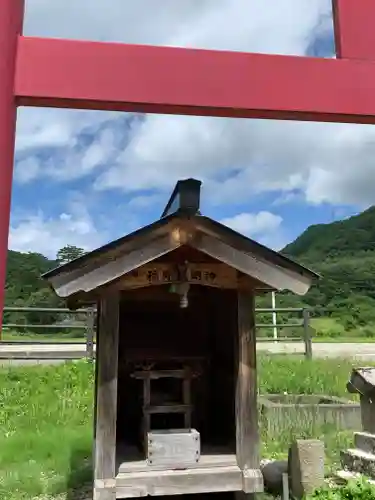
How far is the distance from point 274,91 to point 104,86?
0.59 meters

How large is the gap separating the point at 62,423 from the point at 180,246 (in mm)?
4399

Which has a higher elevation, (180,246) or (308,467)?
(180,246)

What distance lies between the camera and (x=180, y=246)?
10.5 ft

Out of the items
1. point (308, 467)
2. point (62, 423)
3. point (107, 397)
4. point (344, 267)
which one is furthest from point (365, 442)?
point (344, 267)

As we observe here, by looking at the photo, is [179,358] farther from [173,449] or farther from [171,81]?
[171,81]

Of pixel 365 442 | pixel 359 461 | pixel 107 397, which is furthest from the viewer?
pixel 365 442

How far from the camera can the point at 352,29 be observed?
1.92 m

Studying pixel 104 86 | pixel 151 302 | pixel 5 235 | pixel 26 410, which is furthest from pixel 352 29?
pixel 26 410

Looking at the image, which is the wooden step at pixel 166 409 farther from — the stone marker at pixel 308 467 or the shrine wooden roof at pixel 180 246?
the stone marker at pixel 308 467

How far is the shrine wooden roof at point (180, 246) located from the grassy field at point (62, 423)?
96.9 inches

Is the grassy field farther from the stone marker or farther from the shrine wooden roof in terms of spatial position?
the shrine wooden roof

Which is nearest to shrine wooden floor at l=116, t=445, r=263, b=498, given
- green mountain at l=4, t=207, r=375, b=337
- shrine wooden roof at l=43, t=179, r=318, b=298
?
shrine wooden roof at l=43, t=179, r=318, b=298

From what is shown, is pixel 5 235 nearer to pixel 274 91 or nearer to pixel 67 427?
pixel 274 91

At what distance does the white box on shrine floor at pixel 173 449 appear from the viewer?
10.7ft
